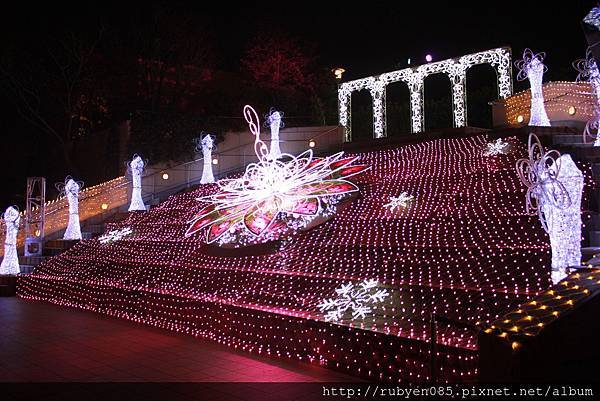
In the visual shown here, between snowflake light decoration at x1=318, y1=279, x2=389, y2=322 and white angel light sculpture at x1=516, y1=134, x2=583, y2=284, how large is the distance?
1912mm

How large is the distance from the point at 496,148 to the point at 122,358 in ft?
25.9

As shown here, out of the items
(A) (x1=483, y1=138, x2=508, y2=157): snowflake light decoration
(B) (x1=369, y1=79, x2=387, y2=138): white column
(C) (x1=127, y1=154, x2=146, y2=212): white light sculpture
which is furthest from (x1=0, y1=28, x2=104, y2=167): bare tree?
(A) (x1=483, y1=138, x2=508, y2=157): snowflake light decoration

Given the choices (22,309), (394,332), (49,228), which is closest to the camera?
(394,332)

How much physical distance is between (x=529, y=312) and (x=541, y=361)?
1.63ft

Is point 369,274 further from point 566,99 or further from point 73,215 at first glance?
point 73,215

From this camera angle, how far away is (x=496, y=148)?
10.5 meters

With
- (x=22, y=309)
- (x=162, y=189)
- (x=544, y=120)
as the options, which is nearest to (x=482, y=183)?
(x=544, y=120)

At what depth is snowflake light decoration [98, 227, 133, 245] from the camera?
486 inches

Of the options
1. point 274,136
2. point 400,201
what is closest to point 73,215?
point 274,136

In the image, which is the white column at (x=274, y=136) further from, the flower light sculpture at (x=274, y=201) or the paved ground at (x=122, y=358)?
the paved ground at (x=122, y=358)

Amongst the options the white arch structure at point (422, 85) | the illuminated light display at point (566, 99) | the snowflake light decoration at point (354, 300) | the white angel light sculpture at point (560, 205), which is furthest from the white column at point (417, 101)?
the white angel light sculpture at point (560, 205)

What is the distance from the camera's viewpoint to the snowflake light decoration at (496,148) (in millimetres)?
10281

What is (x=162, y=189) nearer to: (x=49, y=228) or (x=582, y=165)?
(x=49, y=228)

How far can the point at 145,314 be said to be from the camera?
8.73m
